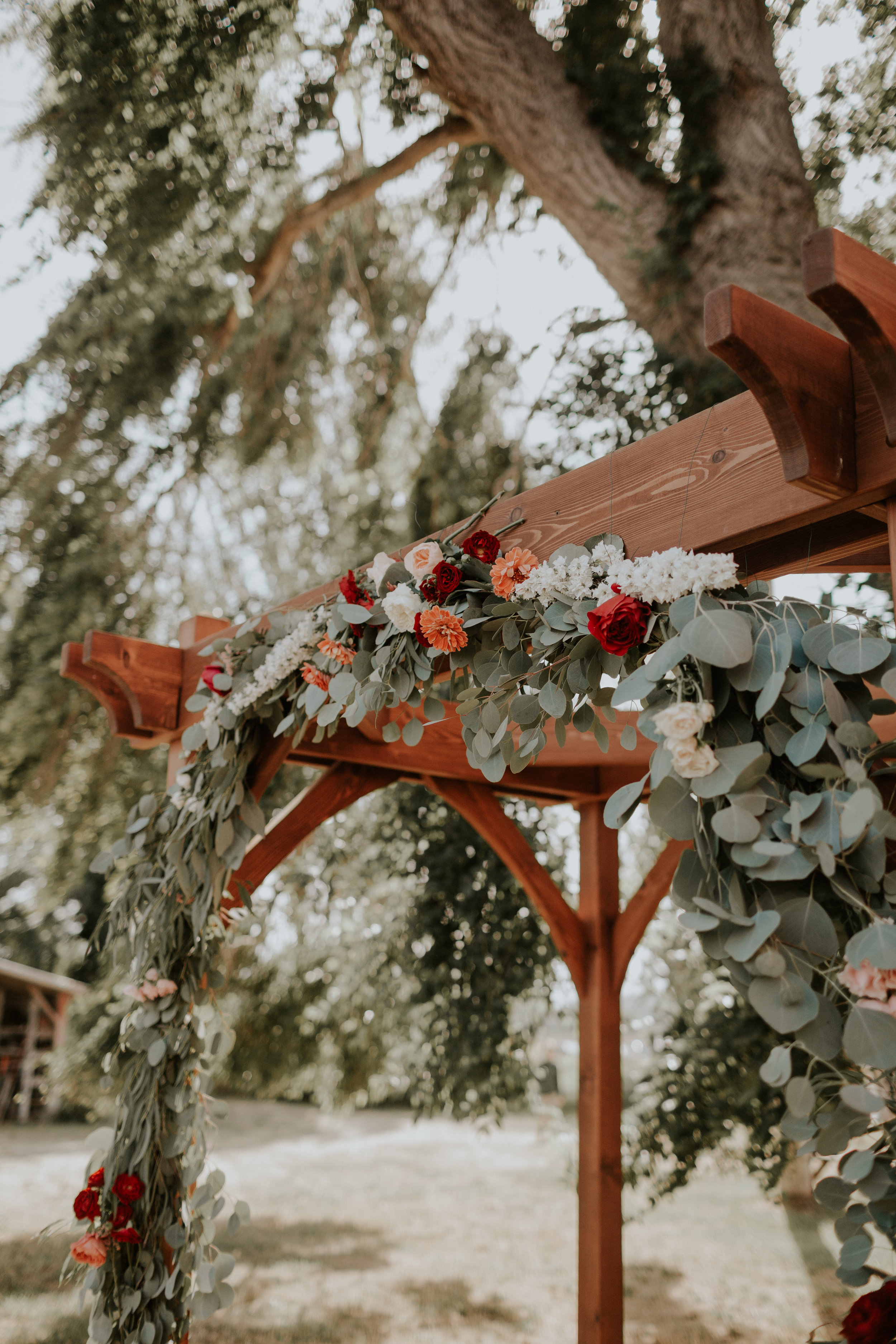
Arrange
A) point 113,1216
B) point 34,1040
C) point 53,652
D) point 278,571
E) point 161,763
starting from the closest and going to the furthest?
point 113,1216 < point 53,652 < point 161,763 < point 278,571 < point 34,1040

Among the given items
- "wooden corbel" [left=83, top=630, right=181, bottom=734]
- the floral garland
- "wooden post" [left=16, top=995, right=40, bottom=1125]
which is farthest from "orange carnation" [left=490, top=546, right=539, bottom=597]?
"wooden post" [left=16, top=995, right=40, bottom=1125]

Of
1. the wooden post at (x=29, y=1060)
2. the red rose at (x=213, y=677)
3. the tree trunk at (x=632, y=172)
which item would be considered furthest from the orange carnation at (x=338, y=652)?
the wooden post at (x=29, y=1060)

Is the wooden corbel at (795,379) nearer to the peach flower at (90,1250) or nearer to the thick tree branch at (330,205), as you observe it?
the peach flower at (90,1250)

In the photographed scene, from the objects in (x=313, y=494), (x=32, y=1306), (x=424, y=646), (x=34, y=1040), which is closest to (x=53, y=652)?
(x=313, y=494)

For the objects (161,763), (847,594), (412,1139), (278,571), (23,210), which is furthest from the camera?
(412,1139)

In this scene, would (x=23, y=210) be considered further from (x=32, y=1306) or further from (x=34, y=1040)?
(x=34, y=1040)

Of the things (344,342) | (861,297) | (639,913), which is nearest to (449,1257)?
(639,913)

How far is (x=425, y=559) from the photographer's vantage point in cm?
165

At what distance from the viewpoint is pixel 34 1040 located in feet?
37.7

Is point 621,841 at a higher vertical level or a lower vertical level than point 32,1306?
higher

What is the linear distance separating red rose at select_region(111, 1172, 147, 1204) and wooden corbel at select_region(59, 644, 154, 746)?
1.13m

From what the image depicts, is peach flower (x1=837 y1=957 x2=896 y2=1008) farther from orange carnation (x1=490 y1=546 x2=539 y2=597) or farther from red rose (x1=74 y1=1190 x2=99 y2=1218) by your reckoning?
red rose (x1=74 y1=1190 x2=99 y2=1218)

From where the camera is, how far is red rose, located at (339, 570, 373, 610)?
1.84 metres

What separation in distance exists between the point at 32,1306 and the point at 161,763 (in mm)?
2355
